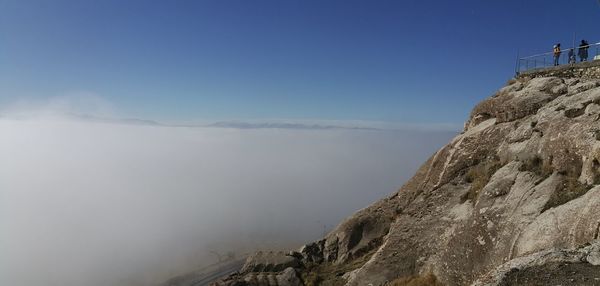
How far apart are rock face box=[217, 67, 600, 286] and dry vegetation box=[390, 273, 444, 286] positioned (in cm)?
51

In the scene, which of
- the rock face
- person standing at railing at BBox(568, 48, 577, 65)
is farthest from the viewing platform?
person standing at railing at BBox(568, 48, 577, 65)

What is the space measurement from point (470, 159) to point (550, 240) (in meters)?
14.3

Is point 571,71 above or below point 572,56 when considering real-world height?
below

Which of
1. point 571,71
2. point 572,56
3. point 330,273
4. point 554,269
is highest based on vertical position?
point 572,56

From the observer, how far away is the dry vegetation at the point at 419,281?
24.7 metres

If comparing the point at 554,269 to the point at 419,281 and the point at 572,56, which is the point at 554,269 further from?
the point at 572,56

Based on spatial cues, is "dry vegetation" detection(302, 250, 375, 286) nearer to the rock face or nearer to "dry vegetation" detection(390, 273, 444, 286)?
the rock face

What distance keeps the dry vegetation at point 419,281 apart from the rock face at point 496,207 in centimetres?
51

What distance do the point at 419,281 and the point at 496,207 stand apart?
6.40 meters

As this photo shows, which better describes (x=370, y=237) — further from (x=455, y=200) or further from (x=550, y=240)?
(x=550, y=240)

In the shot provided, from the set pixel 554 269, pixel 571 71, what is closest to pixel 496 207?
pixel 554 269

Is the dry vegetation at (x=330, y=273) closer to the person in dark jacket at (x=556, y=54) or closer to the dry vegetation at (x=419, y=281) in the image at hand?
the dry vegetation at (x=419, y=281)

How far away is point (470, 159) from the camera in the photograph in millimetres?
31359

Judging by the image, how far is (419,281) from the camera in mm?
25312
